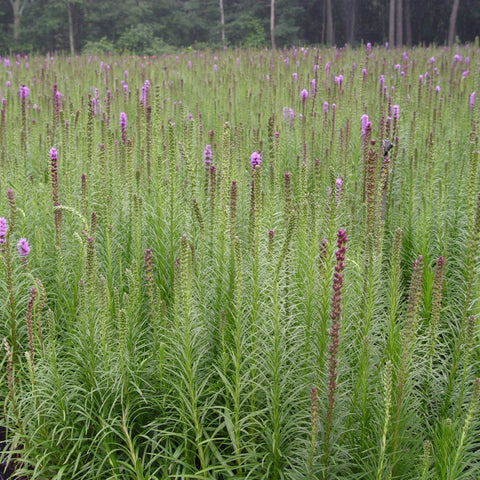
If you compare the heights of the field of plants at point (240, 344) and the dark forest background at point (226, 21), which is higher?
the dark forest background at point (226, 21)

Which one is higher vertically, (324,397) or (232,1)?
(232,1)

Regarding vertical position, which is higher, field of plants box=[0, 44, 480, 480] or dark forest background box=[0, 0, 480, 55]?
dark forest background box=[0, 0, 480, 55]

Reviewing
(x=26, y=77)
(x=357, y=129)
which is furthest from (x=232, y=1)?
(x=357, y=129)

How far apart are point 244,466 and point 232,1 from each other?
44.1 meters

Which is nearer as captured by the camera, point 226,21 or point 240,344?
point 240,344

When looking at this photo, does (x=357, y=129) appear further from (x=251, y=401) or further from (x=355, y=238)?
(x=251, y=401)

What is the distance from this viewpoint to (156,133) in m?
3.64

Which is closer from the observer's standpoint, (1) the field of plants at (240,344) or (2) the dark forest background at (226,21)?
(1) the field of plants at (240,344)

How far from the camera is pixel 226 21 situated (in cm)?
3828

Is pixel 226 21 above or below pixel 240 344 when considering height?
above

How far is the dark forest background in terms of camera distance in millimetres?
32562

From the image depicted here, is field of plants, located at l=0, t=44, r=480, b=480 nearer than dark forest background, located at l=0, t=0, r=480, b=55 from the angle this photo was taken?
Yes

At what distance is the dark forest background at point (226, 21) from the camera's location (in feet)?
107

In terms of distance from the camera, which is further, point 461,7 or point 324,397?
point 461,7
